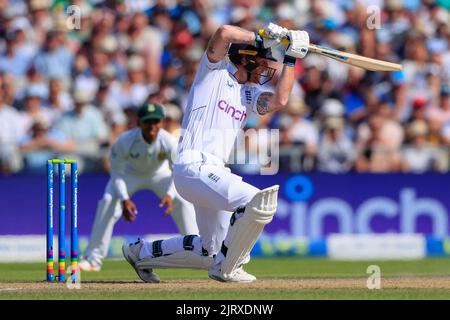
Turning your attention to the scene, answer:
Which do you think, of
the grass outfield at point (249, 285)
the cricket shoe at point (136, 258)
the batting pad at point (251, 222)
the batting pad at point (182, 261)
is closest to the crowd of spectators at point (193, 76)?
the grass outfield at point (249, 285)

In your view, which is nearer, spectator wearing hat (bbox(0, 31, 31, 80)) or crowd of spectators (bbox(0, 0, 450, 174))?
crowd of spectators (bbox(0, 0, 450, 174))

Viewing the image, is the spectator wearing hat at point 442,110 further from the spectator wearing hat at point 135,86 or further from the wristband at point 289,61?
the wristband at point 289,61

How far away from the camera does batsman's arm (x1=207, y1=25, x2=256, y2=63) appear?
6738mm

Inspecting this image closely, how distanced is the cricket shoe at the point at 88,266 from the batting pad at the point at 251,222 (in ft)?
10.3

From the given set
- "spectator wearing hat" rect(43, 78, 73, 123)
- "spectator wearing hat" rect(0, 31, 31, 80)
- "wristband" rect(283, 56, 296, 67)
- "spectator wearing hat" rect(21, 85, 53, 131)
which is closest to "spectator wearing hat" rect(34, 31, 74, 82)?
"spectator wearing hat" rect(0, 31, 31, 80)

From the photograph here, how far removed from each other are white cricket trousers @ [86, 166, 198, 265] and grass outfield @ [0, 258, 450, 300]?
34 cm

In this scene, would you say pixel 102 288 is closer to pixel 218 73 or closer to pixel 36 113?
pixel 218 73

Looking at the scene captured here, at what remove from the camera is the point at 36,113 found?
39.9 feet

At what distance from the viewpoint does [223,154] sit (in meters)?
6.99

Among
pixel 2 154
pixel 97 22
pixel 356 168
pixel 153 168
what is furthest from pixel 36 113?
pixel 356 168

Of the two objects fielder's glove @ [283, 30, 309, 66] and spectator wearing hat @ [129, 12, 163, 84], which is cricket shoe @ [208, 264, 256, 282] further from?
spectator wearing hat @ [129, 12, 163, 84]

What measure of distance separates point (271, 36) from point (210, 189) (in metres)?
1.00

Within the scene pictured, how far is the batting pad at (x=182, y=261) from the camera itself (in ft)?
23.4

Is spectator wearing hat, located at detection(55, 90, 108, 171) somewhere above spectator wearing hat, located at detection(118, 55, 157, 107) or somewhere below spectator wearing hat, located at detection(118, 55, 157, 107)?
below
